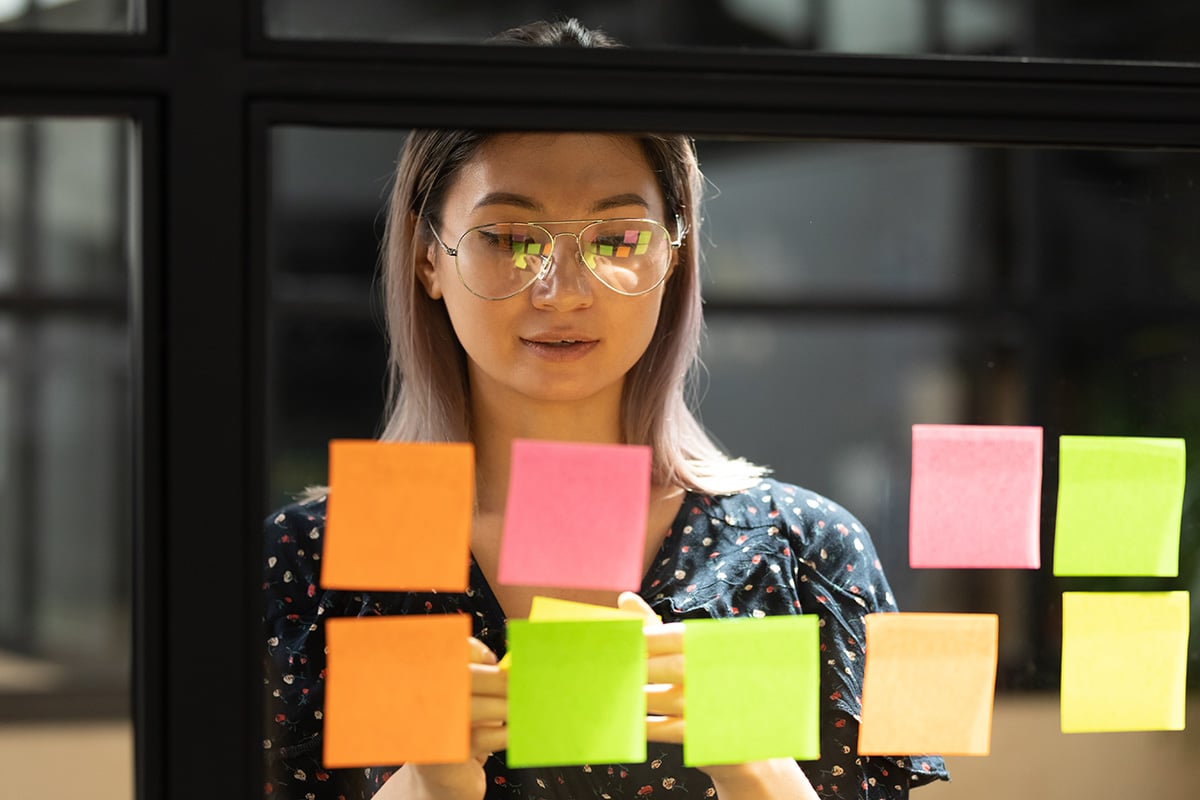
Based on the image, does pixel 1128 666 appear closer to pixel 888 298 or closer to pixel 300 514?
pixel 300 514

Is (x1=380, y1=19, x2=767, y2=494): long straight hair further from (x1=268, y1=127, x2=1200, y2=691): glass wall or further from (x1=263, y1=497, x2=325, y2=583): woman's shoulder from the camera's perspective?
(x1=268, y1=127, x2=1200, y2=691): glass wall

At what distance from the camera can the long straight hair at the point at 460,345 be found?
1.07m

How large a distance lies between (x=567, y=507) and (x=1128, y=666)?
499 mm

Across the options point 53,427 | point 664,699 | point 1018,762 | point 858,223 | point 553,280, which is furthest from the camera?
point 858,223

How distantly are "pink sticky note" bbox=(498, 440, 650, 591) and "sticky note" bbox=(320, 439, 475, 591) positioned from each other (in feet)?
0.14

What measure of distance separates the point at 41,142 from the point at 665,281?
14.6 feet

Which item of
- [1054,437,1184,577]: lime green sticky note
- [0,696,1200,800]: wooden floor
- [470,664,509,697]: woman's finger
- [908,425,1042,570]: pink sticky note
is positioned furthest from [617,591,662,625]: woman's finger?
[0,696,1200,800]: wooden floor

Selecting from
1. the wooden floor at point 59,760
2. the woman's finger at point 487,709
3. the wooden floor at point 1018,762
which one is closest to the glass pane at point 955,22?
the woman's finger at point 487,709

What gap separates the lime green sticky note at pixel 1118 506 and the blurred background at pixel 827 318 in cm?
261

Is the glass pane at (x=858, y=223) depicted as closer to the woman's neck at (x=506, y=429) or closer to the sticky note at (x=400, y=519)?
the woman's neck at (x=506, y=429)

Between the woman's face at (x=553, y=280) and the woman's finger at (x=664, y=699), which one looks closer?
the woman's finger at (x=664, y=699)

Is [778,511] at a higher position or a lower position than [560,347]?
lower

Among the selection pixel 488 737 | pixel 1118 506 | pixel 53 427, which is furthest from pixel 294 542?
pixel 53 427

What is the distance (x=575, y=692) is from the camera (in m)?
0.87
